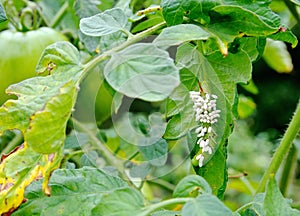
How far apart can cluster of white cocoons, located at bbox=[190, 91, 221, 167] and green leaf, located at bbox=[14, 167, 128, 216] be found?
0.07 m

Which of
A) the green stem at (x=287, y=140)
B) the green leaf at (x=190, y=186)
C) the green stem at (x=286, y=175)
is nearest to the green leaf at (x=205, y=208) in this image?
the green leaf at (x=190, y=186)

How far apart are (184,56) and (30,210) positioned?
17 centimetres

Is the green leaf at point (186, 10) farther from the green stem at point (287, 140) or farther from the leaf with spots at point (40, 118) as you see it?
the green stem at point (287, 140)

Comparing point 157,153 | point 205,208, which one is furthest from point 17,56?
point 205,208

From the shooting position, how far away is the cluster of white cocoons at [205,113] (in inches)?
18.3

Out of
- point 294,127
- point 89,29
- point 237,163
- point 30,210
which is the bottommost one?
point 237,163

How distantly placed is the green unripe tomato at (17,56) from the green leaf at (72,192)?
0.83 ft

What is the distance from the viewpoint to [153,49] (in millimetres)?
394

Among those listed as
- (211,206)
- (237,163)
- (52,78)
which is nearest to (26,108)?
(52,78)

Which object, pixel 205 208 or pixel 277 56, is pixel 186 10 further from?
pixel 277 56

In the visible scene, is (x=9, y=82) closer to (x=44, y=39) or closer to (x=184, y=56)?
(x=44, y=39)

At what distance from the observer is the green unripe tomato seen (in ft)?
2.29

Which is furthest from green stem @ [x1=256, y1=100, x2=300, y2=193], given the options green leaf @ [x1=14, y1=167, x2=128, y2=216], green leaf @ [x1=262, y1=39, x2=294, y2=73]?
green leaf @ [x1=262, y1=39, x2=294, y2=73]

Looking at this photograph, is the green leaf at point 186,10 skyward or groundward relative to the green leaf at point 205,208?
skyward
